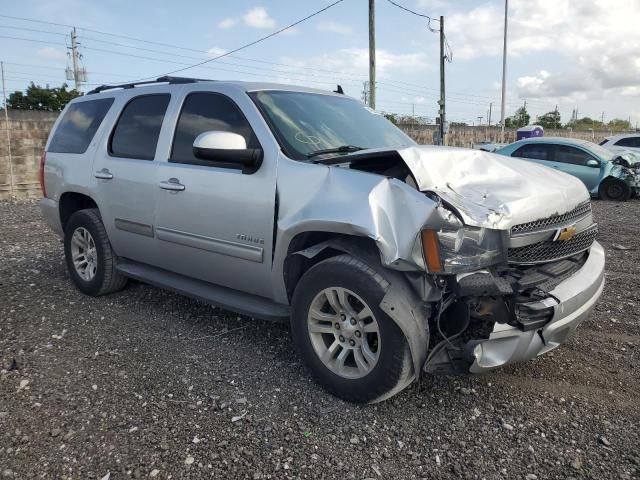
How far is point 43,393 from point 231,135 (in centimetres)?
199

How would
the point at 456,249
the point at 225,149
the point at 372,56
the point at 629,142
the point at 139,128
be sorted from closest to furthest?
the point at 456,249 < the point at 225,149 < the point at 139,128 < the point at 629,142 < the point at 372,56

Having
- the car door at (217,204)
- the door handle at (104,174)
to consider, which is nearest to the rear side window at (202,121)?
the car door at (217,204)

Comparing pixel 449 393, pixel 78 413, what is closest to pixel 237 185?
pixel 78 413

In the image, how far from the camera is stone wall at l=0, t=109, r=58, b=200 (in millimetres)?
13703

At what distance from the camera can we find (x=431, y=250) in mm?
2621

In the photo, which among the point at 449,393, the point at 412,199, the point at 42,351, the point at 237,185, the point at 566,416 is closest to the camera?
the point at 412,199

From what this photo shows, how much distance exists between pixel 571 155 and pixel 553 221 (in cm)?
1079

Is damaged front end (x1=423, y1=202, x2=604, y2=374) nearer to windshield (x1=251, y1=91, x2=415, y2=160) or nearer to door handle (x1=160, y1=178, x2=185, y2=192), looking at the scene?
windshield (x1=251, y1=91, x2=415, y2=160)

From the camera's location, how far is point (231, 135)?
326 cm

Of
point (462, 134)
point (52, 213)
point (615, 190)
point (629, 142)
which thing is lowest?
point (615, 190)

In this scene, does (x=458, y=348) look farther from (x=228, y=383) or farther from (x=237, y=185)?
(x=237, y=185)

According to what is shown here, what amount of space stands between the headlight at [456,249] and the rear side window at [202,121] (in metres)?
1.56

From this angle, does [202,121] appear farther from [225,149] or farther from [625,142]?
[625,142]

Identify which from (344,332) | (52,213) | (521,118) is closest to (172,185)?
(344,332)
